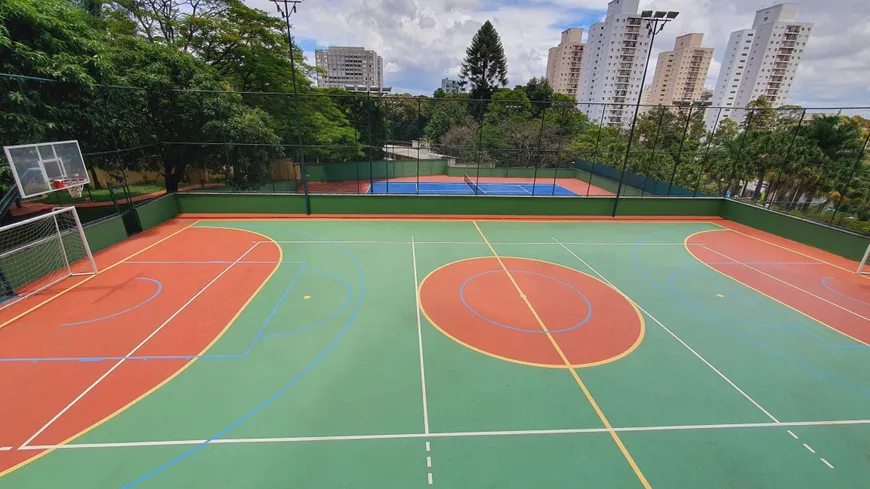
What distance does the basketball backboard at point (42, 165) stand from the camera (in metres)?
7.97

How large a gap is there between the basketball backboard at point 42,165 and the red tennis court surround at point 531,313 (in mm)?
9487

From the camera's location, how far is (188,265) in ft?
31.0

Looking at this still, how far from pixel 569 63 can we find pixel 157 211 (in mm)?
110309

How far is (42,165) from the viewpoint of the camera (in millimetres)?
8430

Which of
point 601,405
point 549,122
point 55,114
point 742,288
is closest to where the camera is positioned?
point 601,405

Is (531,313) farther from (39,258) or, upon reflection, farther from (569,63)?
(569,63)

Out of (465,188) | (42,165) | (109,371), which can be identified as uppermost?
(42,165)

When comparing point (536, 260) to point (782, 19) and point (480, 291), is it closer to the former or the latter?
point (480, 291)

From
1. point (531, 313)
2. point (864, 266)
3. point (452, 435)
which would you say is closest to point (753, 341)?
point (531, 313)

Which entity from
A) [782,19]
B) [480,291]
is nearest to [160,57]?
[480,291]

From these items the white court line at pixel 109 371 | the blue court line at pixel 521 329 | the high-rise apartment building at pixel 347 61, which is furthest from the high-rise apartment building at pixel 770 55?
the high-rise apartment building at pixel 347 61

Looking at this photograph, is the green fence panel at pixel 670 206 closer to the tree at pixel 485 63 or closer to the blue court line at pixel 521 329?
the blue court line at pixel 521 329

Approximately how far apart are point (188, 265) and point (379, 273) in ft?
17.1

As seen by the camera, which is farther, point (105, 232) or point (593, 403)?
point (105, 232)
